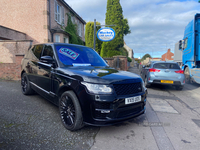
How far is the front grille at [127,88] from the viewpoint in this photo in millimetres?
2590

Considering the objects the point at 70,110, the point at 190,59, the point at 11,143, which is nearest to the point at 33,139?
the point at 11,143

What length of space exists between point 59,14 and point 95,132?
16658 mm

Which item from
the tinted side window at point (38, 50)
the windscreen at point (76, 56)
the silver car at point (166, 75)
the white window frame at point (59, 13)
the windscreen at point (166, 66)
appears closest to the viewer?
the windscreen at point (76, 56)

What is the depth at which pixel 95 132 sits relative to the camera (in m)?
2.89

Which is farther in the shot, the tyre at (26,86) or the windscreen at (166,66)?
the windscreen at (166,66)

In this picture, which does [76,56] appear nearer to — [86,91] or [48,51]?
[48,51]

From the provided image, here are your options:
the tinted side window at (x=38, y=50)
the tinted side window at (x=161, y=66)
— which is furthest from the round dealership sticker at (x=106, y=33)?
the tinted side window at (x=38, y=50)

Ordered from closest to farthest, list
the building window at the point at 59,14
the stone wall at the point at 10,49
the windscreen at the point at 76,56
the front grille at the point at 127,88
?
1. the front grille at the point at 127,88
2. the windscreen at the point at 76,56
3. the stone wall at the point at 10,49
4. the building window at the point at 59,14

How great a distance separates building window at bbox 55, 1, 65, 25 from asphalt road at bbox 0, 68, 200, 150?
47.1 ft

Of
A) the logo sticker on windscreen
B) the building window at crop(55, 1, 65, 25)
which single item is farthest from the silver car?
the building window at crop(55, 1, 65, 25)

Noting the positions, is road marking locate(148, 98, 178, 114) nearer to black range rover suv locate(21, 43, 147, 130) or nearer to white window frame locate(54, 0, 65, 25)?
black range rover suv locate(21, 43, 147, 130)

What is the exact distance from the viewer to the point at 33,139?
100 inches

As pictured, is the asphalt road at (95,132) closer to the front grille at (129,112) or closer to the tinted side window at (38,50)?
the front grille at (129,112)

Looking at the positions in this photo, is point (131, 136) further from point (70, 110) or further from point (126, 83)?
point (70, 110)
